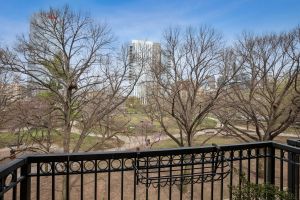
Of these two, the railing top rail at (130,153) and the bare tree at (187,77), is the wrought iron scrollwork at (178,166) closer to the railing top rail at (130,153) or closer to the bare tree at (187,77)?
the railing top rail at (130,153)

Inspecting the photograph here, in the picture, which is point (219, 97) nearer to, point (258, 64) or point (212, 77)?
point (212, 77)

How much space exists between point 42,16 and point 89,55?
247 cm

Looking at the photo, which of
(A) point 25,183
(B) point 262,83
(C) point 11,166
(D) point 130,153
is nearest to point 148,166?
(D) point 130,153

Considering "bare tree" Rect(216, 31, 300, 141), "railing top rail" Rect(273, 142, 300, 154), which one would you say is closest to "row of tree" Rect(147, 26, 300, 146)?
"bare tree" Rect(216, 31, 300, 141)

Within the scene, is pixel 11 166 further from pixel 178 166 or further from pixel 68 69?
pixel 68 69

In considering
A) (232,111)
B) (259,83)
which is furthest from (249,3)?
(232,111)

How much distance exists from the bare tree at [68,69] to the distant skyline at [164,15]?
50 centimetres

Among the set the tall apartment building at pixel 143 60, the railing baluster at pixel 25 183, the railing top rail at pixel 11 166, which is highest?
the tall apartment building at pixel 143 60

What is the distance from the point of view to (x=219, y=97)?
14.1 metres

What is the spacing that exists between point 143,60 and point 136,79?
1.08 m

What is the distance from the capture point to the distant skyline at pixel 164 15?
11.8 metres

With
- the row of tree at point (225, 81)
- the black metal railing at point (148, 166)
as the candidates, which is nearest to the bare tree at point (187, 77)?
the row of tree at point (225, 81)

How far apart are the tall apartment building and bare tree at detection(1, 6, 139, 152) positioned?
1.65 ft

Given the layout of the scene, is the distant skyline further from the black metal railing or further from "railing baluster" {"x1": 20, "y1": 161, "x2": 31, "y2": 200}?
"railing baluster" {"x1": 20, "y1": 161, "x2": 31, "y2": 200}
